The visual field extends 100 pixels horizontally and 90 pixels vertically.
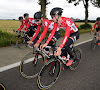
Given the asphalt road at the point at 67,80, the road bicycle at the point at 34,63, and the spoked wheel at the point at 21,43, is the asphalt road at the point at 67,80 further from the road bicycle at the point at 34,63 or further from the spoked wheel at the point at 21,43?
the spoked wheel at the point at 21,43

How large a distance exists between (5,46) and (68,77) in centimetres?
490

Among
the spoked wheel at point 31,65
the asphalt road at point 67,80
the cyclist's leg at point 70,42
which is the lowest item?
the asphalt road at point 67,80

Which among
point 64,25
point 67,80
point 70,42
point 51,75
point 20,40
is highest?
point 64,25

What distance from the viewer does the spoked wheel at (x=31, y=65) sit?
3.84m

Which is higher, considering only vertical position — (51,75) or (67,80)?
(51,75)

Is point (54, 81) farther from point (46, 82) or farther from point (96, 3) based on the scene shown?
point (96, 3)

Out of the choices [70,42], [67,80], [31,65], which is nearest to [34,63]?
[31,65]

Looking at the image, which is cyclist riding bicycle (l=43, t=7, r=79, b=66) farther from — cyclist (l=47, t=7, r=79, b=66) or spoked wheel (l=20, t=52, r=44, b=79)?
spoked wheel (l=20, t=52, r=44, b=79)

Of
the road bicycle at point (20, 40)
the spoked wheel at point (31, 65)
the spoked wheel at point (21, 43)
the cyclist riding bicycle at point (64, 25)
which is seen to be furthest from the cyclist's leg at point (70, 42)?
the spoked wheel at point (21, 43)

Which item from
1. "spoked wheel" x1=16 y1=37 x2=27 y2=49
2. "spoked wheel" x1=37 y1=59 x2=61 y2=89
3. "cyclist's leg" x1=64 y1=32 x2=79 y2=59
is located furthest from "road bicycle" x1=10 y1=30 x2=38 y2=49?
"spoked wheel" x1=37 y1=59 x2=61 y2=89

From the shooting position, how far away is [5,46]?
7.45 m

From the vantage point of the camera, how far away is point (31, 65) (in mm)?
4715

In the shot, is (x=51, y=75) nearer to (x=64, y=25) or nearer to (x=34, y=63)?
(x=34, y=63)

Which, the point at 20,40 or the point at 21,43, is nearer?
the point at 20,40
